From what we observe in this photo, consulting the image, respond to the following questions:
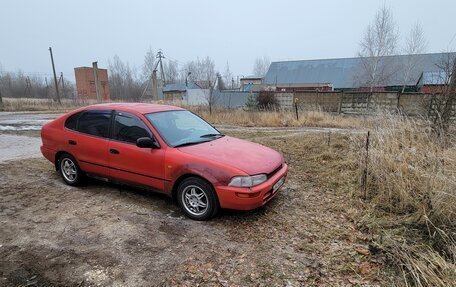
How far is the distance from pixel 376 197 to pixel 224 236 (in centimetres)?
245

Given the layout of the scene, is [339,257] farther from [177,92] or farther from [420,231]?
[177,92]

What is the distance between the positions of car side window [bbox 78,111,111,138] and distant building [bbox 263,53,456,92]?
93.1 feet

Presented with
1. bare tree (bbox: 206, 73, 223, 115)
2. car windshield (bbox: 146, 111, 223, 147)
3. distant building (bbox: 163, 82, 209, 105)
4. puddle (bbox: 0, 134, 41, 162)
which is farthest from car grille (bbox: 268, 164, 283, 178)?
distant building (bbox: 163, 82, 209, 105)

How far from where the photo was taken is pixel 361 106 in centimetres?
2027

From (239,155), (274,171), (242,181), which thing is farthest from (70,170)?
(274,171)

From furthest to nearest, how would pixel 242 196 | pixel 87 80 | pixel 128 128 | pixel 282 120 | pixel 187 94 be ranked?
pixel 87 80, pixel 187 94, pixel 282 120, pixel 128 128, pixel 242 196

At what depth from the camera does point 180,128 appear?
4734 mm

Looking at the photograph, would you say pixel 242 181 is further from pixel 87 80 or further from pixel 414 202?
pixel 87 80

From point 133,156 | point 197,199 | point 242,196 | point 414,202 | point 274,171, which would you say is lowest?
point 414,202

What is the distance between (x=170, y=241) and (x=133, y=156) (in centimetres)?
150

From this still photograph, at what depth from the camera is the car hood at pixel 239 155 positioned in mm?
3854

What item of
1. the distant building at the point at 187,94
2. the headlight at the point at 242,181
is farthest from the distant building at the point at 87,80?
the headlight at the point at 242,181

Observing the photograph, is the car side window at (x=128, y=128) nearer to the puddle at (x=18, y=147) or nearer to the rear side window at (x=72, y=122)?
the rear side window at (x=72, y=122)

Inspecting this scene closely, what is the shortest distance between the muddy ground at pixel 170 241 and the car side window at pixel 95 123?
39.8 inches
